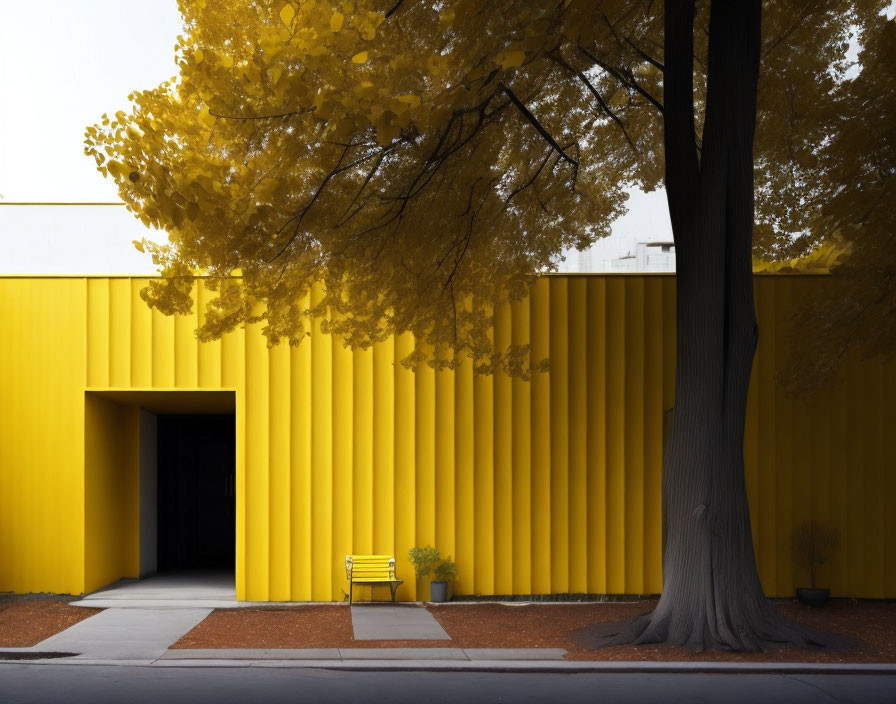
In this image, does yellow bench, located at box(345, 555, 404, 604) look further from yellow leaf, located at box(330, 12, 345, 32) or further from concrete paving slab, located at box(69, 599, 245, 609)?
yellow leaf, located at box(330, 12, 345, 32)

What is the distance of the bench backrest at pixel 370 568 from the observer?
13.3 m

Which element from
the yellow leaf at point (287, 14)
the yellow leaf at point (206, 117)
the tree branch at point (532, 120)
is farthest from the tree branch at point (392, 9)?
the yellow leaf at point (206, 117)

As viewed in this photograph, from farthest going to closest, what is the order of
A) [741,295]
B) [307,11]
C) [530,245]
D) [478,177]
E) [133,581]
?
[133,581] → [530,245] → [478,177] → [741,295] → [307,11]

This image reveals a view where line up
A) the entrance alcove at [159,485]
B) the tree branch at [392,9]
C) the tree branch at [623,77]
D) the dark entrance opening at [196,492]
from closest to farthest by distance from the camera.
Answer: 1. the tree branch at [392,9]
2. the tree branch at [623,77]
3. the entrance alcove at [159,485]
4. the dark entrance opening at [196,492]

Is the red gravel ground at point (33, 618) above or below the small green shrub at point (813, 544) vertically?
below

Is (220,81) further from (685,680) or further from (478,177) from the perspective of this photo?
(685,680)

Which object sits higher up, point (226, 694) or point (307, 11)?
point (307, 11)

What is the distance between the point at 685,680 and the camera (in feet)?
30.0

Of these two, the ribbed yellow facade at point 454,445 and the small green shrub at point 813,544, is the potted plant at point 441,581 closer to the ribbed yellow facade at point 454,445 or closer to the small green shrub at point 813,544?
the ribbed yellow facade at point 454,445

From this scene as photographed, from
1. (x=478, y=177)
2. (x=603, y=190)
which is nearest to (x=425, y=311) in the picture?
(x=478, y=177)

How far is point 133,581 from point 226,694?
25.7 ft

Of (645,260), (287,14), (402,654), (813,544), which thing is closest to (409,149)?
(287,14)

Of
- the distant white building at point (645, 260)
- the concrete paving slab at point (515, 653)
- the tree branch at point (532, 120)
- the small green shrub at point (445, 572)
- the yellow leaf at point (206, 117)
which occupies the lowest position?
the concrete paving slab at point (515, 653)

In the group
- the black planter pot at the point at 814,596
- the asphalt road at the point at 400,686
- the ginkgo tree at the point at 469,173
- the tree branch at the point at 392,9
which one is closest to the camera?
the asphalt road at the point at 400,686
